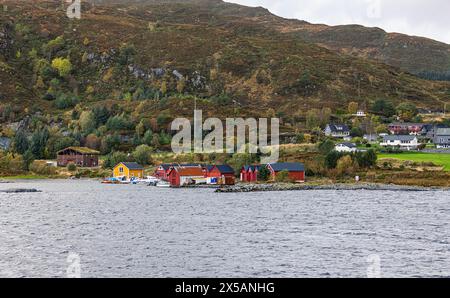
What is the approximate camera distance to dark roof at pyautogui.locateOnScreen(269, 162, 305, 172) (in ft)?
270

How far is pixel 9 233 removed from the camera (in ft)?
127

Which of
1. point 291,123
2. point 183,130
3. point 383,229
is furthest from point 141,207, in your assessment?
point 291,123

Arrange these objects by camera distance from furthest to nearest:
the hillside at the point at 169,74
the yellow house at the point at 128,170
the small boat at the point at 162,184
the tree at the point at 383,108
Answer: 1. the tree at the point at 383,108
2. the hillside at the point at 169,74
3. the yellow house at the point at 128,170
4. the small boat at the point at 162,184

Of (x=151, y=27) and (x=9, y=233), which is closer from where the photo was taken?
(x=9, y=233)

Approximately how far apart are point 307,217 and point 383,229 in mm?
7316

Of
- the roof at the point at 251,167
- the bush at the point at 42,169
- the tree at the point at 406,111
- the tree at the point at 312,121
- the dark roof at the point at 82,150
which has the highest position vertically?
the tree at the point at 406,111

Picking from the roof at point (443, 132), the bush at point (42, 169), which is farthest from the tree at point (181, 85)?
the roof at point (443, 132)

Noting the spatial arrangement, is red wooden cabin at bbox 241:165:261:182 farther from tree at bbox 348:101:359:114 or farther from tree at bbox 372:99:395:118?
tree at bbox 372:99:395:118

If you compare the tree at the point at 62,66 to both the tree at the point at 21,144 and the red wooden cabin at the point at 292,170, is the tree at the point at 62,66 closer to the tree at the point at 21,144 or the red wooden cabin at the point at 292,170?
the tree at the point at 21,144

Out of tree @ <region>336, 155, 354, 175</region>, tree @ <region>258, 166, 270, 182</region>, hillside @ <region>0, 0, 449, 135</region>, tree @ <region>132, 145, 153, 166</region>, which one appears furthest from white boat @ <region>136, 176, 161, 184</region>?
hillside @ <region>0, 0, 449, 135</region>

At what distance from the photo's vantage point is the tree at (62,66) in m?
165

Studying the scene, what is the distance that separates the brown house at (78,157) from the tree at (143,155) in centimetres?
948

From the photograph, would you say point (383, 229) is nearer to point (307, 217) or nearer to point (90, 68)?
point (307, 217)
